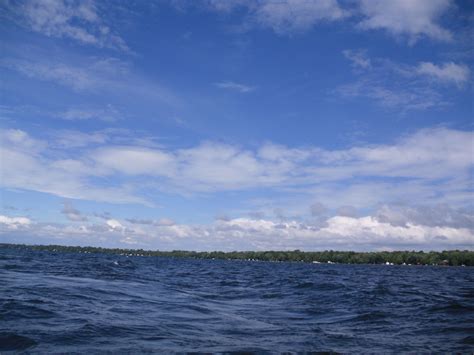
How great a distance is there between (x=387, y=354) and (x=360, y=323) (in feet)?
21.8

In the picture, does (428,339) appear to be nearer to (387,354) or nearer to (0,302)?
(387,354)

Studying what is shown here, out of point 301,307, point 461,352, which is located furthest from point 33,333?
point 301,307

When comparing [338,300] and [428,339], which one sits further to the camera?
[338,300]

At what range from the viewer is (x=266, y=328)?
16.8m

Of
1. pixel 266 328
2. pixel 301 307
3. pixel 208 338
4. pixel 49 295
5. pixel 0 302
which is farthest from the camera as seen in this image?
pixel 301 307

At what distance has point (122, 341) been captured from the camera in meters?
12.7

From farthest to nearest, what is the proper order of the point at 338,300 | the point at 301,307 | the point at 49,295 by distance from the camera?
the point at 338,300 < the point at 301,307 < the point at 49,295

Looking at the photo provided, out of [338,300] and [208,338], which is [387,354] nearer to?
[208,338]

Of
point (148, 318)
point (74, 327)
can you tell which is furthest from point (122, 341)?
point (148, 318)

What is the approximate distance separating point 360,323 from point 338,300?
1064 cm

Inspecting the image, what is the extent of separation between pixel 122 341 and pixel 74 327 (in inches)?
107

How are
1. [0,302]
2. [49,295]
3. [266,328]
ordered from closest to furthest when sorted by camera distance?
[266,328] < [0,302] < [49,295]

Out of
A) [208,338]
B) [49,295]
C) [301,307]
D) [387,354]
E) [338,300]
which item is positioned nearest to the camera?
[387,354]

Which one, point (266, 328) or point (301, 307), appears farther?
point (301, 307)
